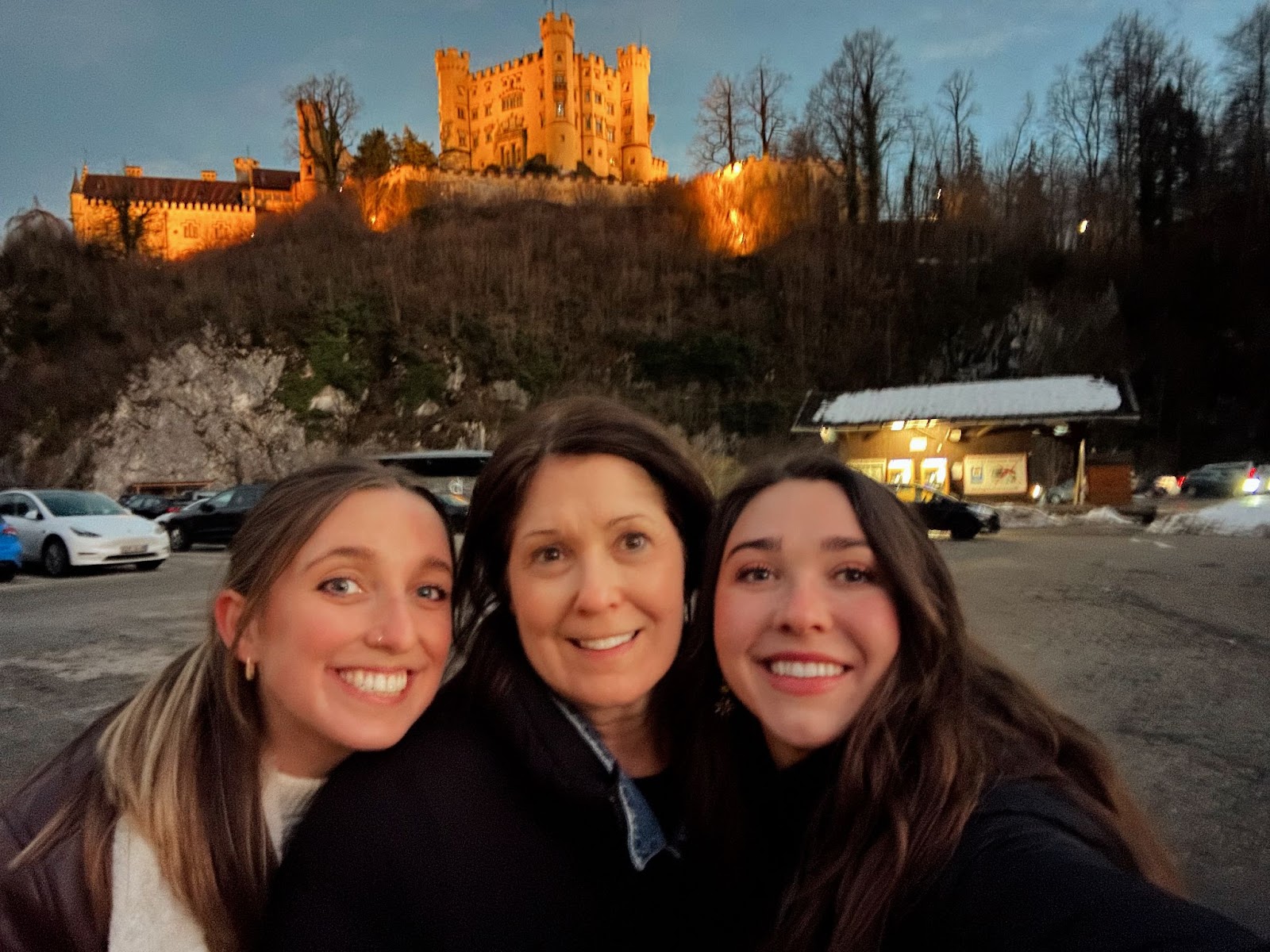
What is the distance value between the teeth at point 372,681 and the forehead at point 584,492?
18.6 inches

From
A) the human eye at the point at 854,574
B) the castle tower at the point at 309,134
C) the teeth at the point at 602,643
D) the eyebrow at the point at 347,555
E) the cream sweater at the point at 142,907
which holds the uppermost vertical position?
the castle tower at the point at 309,134

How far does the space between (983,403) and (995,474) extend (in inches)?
95.8

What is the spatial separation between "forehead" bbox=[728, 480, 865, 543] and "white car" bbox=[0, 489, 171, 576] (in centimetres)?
1497

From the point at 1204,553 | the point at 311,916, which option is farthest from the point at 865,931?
the point at 1204,553

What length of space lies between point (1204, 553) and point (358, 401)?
104ft

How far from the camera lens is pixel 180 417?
112 feet

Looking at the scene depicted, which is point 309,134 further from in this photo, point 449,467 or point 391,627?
point 391,627

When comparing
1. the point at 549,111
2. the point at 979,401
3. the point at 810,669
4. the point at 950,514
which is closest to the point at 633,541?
the point at 810,669

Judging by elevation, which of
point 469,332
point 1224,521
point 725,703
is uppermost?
point 469,332

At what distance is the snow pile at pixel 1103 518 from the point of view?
21.3m

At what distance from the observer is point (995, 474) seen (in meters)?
26.2

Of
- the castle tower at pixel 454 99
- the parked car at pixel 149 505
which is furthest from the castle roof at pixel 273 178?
the parked car at pixel 149 505

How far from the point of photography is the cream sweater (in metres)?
1.51

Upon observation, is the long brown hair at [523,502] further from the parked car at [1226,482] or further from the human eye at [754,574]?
the parked car at [1226,482]
